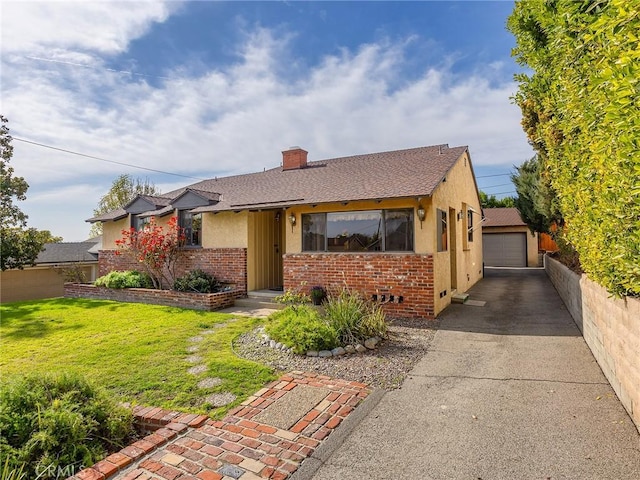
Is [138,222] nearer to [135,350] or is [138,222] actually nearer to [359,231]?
[135,350]

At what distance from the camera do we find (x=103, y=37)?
28.4ft

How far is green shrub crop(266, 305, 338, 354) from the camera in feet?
20.0

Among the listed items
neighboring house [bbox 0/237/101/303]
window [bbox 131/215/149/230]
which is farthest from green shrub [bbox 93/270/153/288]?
neighboring house [bbox 0/237/101/303]

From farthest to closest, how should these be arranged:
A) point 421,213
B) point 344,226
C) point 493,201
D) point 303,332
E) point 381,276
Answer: point 493,201 → point 344,226 → point 381,276 → point 421,213 → point 303,332

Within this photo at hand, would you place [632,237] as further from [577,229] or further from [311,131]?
[311,131]

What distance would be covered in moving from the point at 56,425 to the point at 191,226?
10522 mm

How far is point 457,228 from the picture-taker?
1237 cm

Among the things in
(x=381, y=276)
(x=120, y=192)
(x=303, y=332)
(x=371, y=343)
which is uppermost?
(x=120, y=192)

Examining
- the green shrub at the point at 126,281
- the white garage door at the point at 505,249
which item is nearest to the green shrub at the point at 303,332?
the green shrub at the point at 126,281

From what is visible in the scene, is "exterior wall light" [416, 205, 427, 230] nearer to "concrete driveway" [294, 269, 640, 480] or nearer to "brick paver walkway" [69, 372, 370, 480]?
"concrete driveway" [294, 269, 640, 480]

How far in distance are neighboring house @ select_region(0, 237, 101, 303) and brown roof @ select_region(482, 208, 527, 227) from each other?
1052 inches

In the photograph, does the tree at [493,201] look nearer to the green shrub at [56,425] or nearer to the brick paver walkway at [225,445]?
the brick paver walkway at [225,445]

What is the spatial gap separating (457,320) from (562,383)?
12.7ft

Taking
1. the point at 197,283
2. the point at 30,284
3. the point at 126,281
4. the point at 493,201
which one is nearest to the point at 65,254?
the point at 30,284
